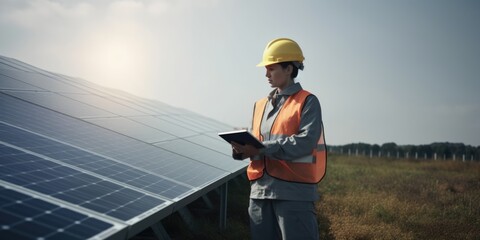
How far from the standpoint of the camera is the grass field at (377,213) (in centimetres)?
640

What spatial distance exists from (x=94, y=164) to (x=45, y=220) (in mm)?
1446

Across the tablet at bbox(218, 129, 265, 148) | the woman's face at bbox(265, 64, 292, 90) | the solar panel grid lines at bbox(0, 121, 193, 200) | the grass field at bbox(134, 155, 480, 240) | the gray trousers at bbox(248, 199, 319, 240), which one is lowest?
the grass field at bbox(134, 155, 480, 240)

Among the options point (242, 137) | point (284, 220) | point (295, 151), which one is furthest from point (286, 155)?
point (284, 220)

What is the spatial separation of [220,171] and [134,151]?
1386mm

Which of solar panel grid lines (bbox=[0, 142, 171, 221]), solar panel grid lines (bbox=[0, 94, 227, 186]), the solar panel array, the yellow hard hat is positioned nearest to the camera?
the solar panel array

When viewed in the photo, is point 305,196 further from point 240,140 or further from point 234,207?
point 234,207

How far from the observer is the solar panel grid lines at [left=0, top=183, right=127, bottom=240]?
190 centimetres

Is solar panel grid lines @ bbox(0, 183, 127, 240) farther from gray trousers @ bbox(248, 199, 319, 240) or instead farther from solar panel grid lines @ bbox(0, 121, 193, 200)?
gray trousers @ bbox(248, 199, 319, 240)

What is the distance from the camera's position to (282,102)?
3693 millimetres

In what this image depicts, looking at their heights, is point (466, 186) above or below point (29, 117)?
below

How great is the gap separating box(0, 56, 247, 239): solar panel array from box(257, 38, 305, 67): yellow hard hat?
1.47 meters

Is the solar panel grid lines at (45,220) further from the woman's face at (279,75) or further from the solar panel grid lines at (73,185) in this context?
the woman's face at (279,75)

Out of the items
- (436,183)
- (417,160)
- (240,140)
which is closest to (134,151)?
(240,140)

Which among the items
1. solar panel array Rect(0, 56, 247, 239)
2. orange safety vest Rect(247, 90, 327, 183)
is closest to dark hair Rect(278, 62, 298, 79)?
orange safety vest Rect(247, 90, 327, 183)
